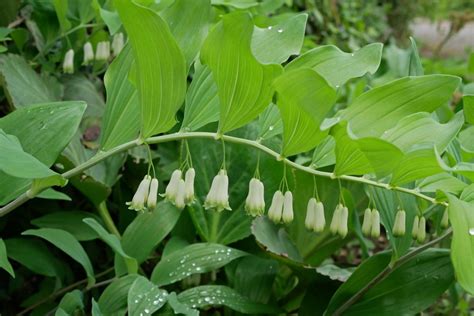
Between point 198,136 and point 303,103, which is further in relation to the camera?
point 198,136

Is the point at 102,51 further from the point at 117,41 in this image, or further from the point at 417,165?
the point at 417,165

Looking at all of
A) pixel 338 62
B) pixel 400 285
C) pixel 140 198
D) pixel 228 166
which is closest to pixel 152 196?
pixel 140 198

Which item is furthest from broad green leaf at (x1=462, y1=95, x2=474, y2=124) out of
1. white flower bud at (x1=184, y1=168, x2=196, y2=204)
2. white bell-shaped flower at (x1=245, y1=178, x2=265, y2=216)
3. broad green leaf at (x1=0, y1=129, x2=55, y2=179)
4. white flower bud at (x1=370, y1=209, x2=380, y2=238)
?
broad green leaf at (x1=0, y1=129, x2=55, y2=179)

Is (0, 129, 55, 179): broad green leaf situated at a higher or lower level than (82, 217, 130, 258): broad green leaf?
higher

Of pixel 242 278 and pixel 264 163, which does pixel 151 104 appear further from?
pixel 242 278

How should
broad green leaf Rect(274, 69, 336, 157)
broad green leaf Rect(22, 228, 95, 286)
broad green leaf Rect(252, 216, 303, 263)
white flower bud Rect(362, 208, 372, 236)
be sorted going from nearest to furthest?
broad green leaf Rect(274, 69, 336, 157) < white flower bud Rect(362, 208, 372, 236) < broad green leaf Rect(22, 228, 95, 286) < broad green leaf Rect(252, 216, 303, 263)

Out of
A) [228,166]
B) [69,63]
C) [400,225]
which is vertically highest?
[69,63]

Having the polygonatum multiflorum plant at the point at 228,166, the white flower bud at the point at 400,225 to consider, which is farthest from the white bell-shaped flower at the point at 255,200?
the white flower bud at the point at 400,225

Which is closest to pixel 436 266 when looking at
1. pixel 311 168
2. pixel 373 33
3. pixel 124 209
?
pixel 311 168

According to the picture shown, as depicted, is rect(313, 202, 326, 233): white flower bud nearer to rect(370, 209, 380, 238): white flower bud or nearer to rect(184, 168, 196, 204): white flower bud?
rect(370, 209, 380, 238): white flower bud
